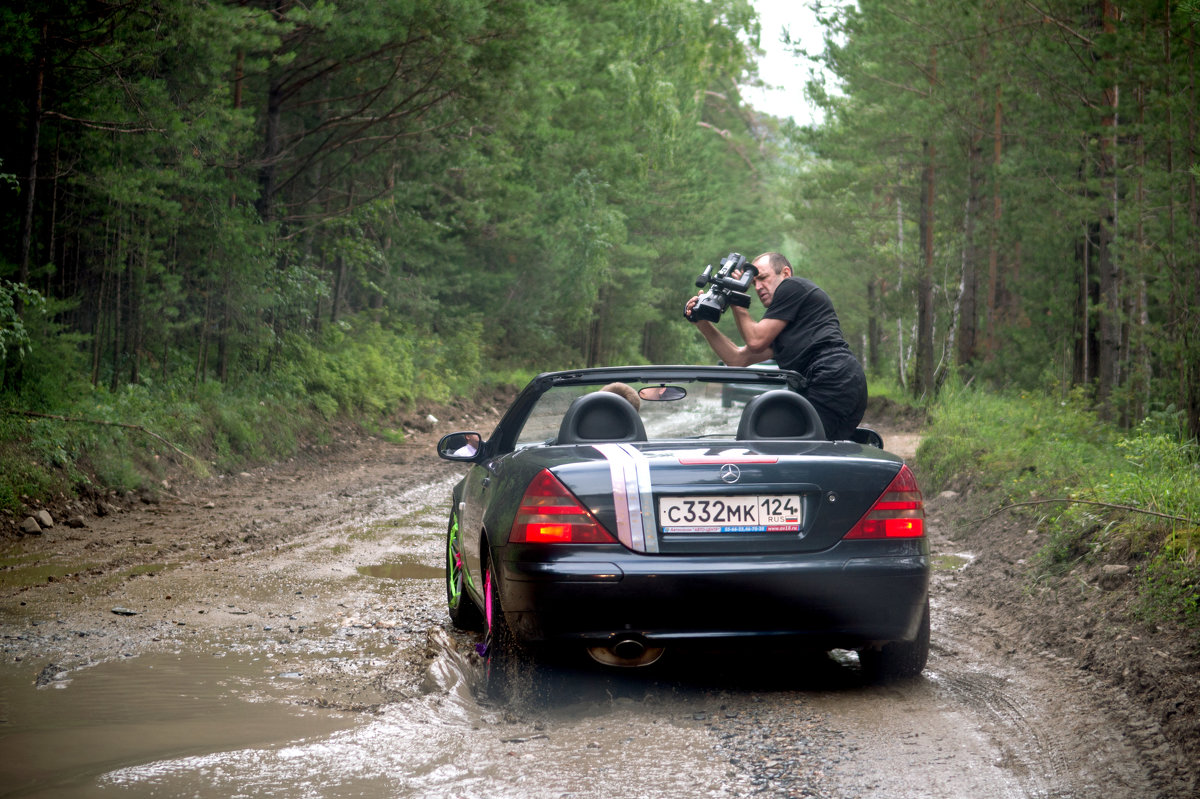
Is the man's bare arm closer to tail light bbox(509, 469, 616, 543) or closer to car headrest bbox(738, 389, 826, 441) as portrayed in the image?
car headrest bbox(738, 389, 826, 441)

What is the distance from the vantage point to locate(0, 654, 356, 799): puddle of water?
11.2ft

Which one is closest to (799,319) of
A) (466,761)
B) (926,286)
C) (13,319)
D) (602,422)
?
(602,422)

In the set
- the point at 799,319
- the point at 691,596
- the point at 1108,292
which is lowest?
the point at 691,596

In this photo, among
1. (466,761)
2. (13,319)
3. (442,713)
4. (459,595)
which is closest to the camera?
(466,761)

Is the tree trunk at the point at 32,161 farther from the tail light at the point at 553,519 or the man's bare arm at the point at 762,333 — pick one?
the tail light at the point at 553,519

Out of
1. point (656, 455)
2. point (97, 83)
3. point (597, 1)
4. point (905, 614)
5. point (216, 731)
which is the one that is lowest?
point (216, 731)

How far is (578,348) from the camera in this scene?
1754 inches

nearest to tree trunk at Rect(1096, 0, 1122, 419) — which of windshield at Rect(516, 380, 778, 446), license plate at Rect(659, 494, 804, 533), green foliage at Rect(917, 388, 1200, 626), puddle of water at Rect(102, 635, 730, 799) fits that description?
green foliage at Rect(917, 388, 1200, 626)

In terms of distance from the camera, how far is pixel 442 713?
13.5ft

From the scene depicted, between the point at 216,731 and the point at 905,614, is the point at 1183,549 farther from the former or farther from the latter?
the point at 216,731

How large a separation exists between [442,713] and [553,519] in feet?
2.69

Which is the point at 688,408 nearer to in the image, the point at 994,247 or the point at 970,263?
the point at 994,247

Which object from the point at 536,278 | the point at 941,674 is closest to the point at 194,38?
the point at 941,674

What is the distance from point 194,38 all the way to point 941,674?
960cm
